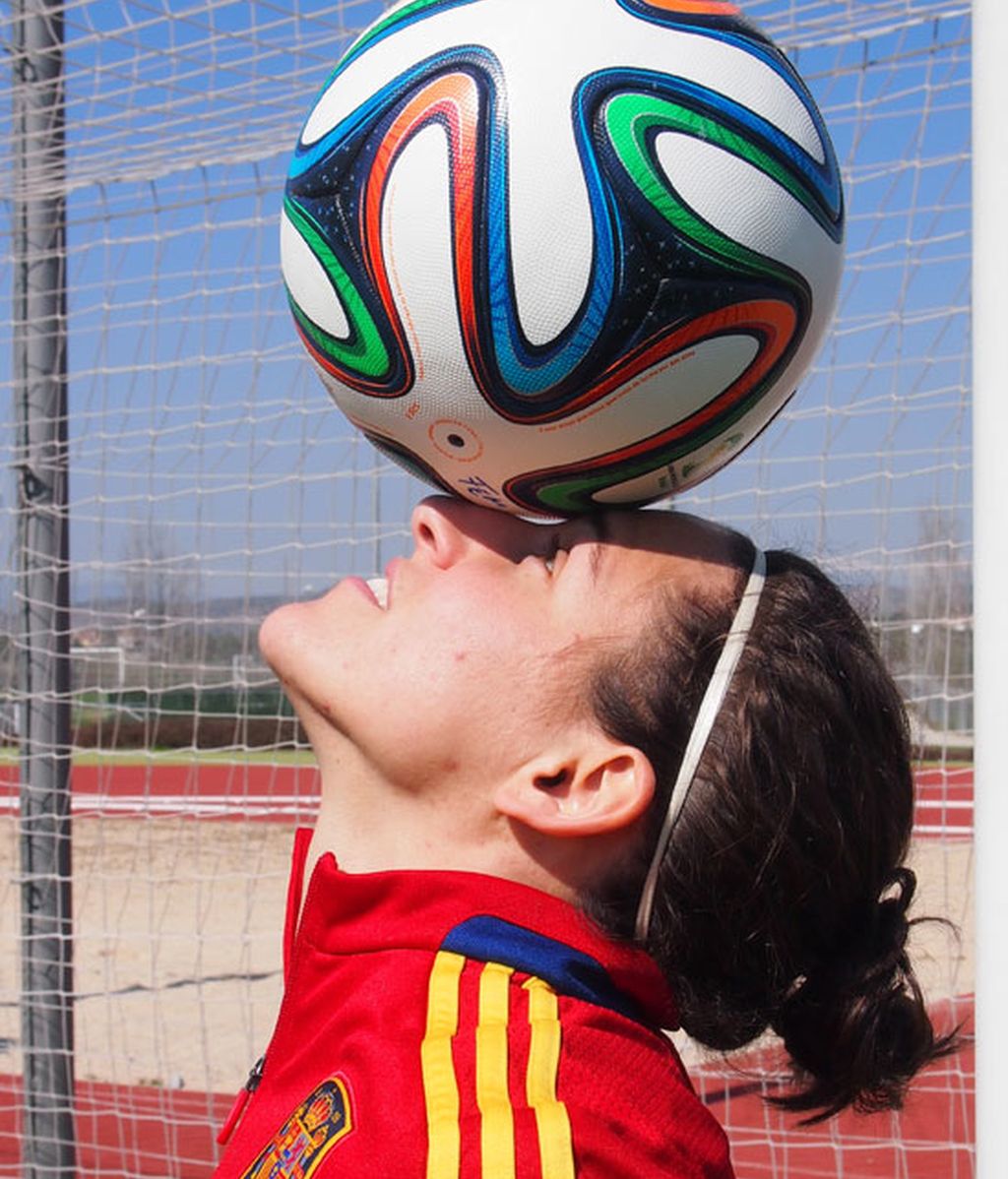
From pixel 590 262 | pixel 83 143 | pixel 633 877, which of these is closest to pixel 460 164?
pixel 590 262

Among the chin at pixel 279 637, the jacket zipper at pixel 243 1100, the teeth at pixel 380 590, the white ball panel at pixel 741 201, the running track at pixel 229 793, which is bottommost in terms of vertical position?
the running track at pixel 229 793

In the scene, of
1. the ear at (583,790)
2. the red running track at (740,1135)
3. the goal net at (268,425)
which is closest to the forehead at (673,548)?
the ear at (583,790)

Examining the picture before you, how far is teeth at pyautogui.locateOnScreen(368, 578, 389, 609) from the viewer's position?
146 centimetres

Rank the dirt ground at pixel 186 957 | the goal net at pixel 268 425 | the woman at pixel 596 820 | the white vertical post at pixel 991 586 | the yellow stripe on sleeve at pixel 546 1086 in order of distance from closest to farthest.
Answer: the white vertical post at pixel 991 586
the yellow stripe on sleeve at pixel 546 1086
the woman at pixel 596 820
the goal net at pixel 268 425
the dirt ground at pixel 186 957

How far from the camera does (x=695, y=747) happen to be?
4.44 feet

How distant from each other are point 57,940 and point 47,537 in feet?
3.50

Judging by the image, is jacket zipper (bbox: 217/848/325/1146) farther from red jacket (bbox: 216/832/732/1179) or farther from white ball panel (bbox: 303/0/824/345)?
white ball panel (bbox: 303/0/824/345)

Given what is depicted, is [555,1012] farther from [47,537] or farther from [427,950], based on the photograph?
[47,537]

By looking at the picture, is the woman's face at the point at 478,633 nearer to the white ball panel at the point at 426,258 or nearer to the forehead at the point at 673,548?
the forehead at the point at 673,548

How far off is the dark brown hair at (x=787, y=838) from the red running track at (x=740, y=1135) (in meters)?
3.30

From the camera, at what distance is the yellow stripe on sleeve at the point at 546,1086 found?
1.11 metres

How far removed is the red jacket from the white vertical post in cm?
30

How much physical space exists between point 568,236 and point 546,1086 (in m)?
0.70

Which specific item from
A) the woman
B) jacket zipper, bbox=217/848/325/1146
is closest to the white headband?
the woman
